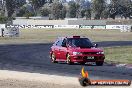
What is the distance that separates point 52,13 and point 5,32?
124246 mm

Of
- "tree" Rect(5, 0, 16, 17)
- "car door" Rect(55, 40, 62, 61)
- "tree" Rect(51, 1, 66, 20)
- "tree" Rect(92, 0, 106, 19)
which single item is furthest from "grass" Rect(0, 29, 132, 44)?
"tree" Rect(5, 0, 16, 17)

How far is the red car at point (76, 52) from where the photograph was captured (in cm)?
2389

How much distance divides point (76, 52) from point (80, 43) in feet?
3.56

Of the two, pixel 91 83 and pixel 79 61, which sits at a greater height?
pixel 91 83

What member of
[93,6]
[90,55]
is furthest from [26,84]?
[93,6]

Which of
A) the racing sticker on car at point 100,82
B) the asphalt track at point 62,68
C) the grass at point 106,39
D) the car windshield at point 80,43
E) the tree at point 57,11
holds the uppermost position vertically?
the racing sticker on car at point 100,82

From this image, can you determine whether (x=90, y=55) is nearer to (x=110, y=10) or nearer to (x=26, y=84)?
(x=26, y=84)

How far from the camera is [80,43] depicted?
25141 millimetres

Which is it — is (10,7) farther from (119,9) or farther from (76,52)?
(76,52)

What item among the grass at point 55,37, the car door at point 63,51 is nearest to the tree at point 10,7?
the grass at point 55,37

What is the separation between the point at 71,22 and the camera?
126m

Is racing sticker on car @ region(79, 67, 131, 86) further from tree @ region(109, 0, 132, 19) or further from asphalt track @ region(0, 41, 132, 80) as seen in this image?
tree @ region(109, 0, 132, 19)

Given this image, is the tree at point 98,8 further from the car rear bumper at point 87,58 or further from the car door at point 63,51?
the car rear bumper at point 87,58

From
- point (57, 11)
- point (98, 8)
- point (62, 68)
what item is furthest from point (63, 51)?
point (57, 11)
